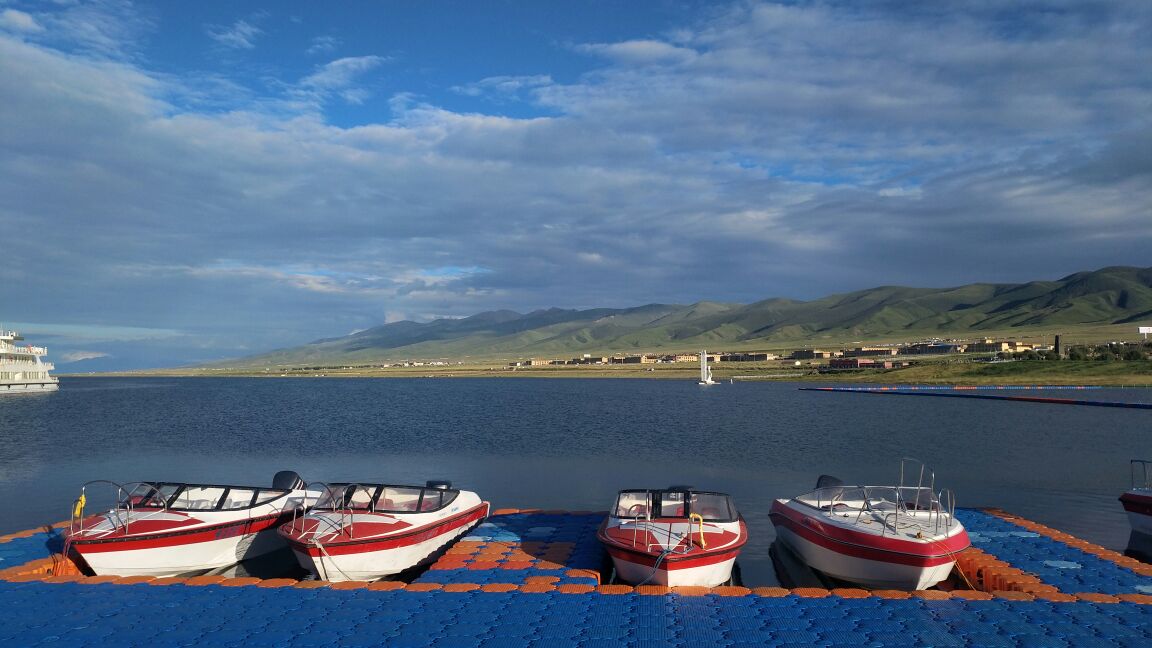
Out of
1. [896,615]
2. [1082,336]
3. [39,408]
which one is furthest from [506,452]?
[1082,336]

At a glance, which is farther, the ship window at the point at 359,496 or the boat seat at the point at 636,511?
the ship window at the point at 359,496

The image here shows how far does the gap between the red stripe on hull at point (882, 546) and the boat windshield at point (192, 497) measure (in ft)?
46.7

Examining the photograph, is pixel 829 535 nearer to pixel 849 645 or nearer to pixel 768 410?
pixel 849 645

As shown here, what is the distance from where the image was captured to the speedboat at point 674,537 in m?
15.8

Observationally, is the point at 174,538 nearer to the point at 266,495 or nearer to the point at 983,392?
the point at 266,495

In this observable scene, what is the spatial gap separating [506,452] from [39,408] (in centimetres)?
7443

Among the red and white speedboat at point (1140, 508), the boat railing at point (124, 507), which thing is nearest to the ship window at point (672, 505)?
the boat railing at point (124, 507)

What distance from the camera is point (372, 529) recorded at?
703 inches

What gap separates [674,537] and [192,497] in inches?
500

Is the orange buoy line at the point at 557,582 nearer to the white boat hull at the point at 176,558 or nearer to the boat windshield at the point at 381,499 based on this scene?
the white boat hull at the point at 176,558

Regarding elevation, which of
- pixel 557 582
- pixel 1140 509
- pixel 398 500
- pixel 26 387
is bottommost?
pixel 1140 509

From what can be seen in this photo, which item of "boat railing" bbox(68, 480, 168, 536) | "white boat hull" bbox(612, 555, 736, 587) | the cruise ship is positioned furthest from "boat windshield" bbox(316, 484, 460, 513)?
the cruise ship

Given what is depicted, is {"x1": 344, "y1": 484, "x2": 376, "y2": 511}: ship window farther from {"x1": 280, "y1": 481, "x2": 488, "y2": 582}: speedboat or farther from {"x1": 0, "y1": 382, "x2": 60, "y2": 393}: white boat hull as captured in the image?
{"x1": 0, "y1": 382, "x2": 60, "y2": 393}: white boat hull

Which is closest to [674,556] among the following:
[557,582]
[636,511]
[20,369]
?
[557,582]
